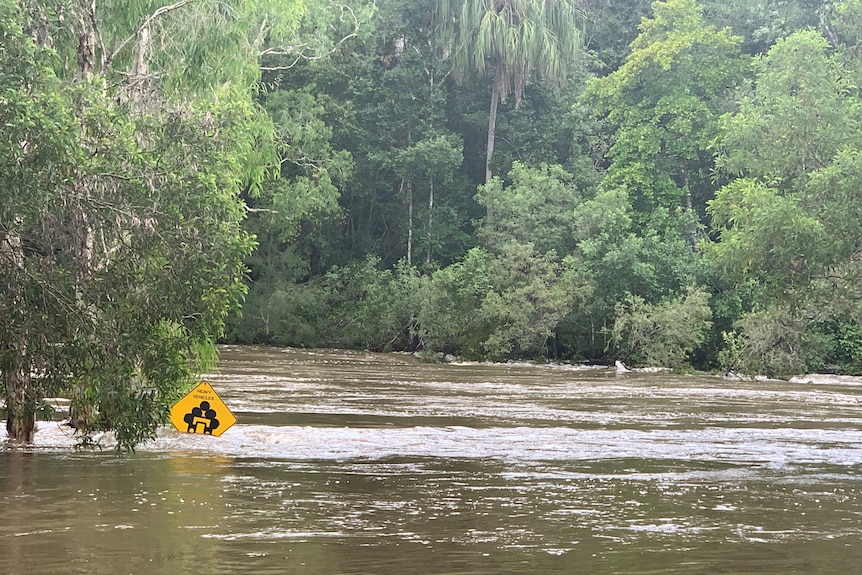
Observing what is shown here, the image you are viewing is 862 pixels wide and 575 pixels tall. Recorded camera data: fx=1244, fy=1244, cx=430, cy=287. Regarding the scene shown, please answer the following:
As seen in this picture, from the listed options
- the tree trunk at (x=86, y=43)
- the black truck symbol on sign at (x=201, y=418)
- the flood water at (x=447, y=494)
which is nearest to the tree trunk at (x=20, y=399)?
the flood water at (x=447, y=494)

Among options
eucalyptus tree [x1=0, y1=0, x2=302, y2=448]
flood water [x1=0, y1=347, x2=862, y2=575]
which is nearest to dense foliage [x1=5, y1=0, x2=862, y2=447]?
eucalyptus tree [x1=0, y1=0, x2=302, y2=448]

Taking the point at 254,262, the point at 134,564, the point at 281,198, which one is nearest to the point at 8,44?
the point at 134,564

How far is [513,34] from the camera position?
150ft

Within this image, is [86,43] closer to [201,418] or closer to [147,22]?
[147,22]

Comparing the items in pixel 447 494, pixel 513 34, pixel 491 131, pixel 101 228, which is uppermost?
pixel 513 34

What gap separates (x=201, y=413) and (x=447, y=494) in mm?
4883

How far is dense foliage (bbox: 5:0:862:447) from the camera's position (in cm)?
1226

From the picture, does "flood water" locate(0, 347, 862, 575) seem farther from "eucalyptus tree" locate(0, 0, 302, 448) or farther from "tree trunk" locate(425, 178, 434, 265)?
"tree trunk" locate(425, 178, 434, 265)

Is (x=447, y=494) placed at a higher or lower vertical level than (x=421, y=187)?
lower

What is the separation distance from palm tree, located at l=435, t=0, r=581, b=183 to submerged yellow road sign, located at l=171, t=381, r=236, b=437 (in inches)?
1257

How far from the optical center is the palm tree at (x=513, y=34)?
45.7m

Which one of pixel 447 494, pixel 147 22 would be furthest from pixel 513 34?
pixel 447 494

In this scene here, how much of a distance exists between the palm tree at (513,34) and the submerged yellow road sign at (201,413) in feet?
105

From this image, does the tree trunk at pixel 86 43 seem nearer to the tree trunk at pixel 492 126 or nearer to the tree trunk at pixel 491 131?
the tree trunk at pixel 492 126
